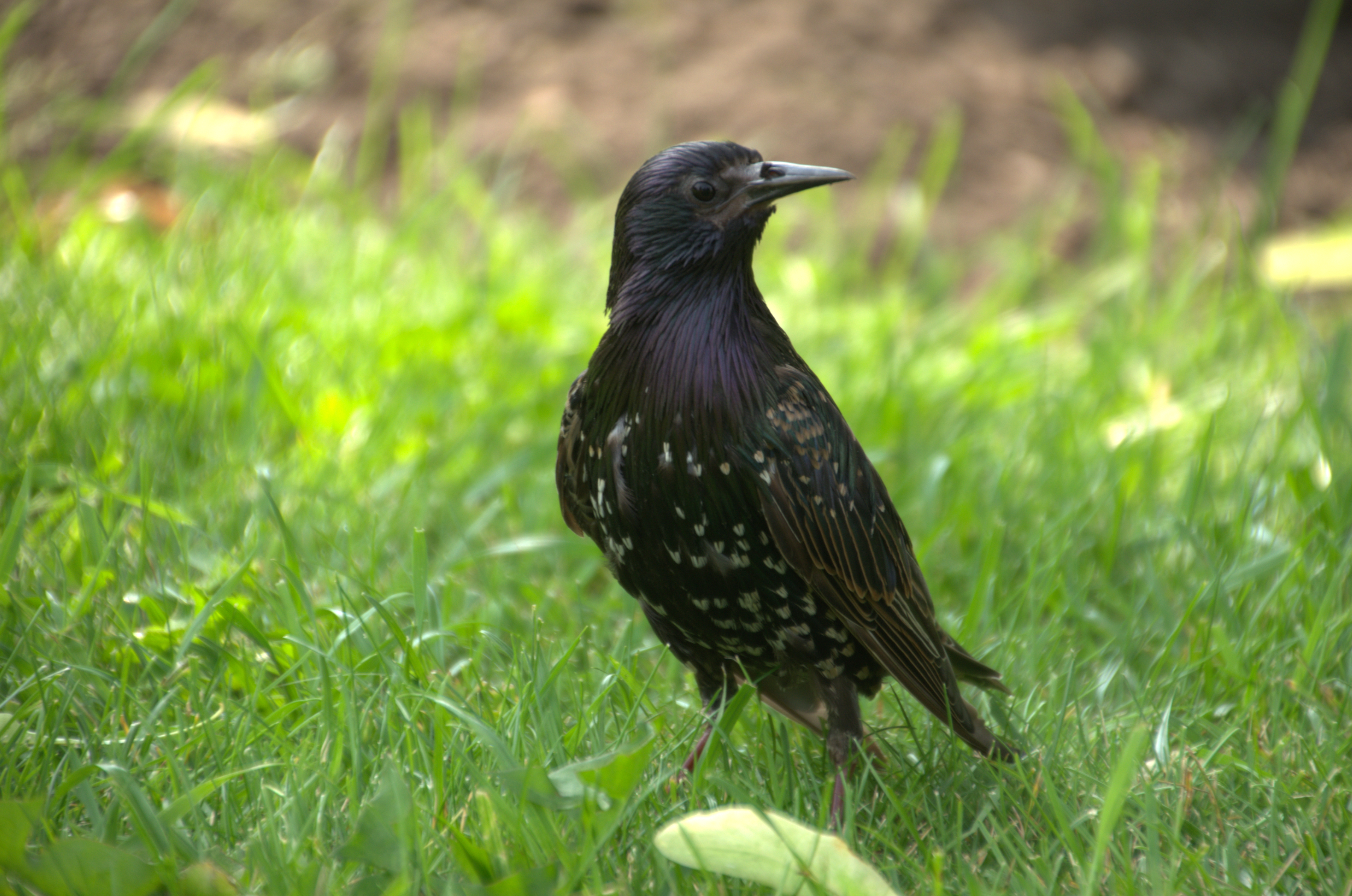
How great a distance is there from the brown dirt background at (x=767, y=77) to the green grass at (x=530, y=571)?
86cm

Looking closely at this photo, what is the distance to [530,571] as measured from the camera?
130 inches

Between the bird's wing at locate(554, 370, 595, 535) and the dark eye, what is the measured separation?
0.47 meters

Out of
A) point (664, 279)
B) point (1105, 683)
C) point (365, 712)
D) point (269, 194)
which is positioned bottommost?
point (1105, 683)

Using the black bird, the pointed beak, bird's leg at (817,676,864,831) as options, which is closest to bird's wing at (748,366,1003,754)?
the black bird

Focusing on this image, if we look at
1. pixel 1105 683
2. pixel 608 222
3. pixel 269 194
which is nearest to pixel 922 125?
pixel 608 222

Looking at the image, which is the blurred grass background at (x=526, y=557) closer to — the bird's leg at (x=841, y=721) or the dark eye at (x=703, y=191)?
the bird's leg at (x=841, y=721)

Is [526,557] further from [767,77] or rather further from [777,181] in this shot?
[767,77]

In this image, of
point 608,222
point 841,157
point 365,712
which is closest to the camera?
point 365,712

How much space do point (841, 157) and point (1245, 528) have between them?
132 inches

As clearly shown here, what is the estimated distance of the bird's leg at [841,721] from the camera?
232 cm

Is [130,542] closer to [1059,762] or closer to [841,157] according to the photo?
[1059,762]

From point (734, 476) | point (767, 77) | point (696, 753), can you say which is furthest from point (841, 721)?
point (767, 77)

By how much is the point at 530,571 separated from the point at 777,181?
1.52m

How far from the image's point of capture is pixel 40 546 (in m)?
2.78
